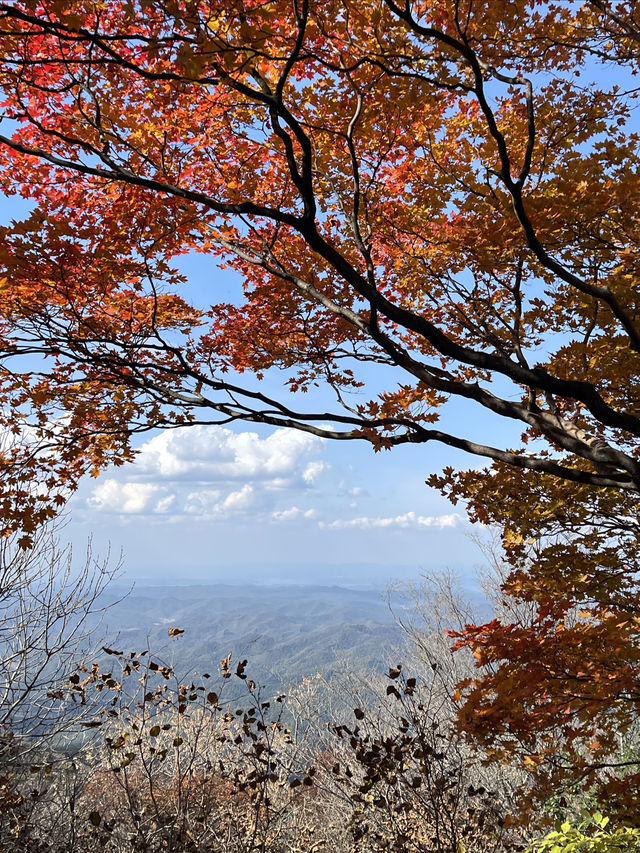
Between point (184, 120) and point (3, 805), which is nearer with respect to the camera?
point (184, 120)

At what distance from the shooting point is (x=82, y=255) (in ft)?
15.4

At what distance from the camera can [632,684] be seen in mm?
3402

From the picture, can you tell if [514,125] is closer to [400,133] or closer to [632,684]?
[400,133]

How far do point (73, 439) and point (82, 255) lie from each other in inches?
78.2

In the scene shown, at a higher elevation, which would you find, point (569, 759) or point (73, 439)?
point (73, 439)

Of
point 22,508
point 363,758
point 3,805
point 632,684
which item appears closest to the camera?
point 632,684

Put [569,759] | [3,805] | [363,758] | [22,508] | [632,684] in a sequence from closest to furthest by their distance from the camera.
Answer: [632,684]
[569,759]
[363,758]
[22,508]
[3,805]

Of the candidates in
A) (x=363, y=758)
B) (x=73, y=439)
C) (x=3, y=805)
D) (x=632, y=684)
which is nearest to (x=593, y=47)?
(x=632, y=684)

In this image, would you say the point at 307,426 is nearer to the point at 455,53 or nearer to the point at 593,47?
the point at 455,53

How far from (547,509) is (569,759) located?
2.17 metres

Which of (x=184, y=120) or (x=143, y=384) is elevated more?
(x=184, y=120)

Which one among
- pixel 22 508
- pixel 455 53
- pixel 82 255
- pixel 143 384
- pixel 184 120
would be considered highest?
pixel 184 120

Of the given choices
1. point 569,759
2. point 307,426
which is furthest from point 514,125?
point 569,759

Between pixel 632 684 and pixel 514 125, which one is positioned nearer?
pixel 632 684
